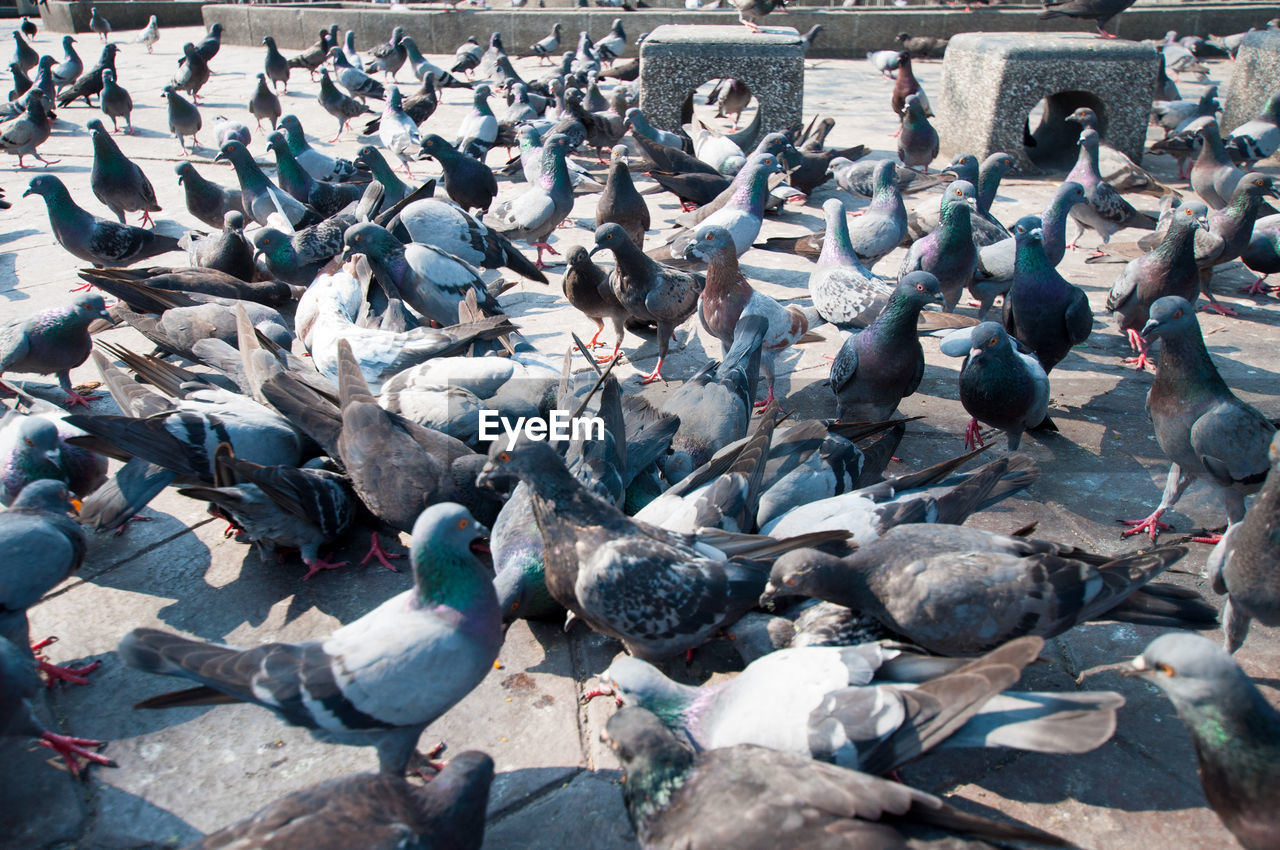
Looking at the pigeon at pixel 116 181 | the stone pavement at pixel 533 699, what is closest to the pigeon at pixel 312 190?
the pigeon at pixel 116 181

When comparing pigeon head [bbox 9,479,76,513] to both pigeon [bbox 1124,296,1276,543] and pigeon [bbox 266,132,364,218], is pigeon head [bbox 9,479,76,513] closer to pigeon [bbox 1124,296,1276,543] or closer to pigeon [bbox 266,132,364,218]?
pigeon [bbox 1124,296,1276,543]

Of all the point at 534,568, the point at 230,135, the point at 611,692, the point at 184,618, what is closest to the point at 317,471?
the point at 184,618

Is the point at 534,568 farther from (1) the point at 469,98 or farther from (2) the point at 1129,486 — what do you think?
(1) the point at 469,98

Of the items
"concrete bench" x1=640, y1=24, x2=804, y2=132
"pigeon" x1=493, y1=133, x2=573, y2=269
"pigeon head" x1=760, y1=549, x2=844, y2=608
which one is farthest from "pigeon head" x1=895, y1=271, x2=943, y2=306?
"concrete bench" x1=640, y1=24, x2=804, y2=132

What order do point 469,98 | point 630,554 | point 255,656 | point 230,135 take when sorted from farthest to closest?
point 469,98 < point 230,135 < point 630,554 < point 255,656

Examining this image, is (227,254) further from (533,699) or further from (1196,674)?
(1196,674)

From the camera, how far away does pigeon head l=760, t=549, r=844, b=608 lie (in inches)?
118

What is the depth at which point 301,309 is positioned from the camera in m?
5.73

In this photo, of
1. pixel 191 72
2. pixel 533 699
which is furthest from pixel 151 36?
pixel 533 699

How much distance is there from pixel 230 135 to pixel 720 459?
8.32 metres

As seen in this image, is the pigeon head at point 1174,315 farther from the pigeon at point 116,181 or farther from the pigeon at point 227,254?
the pigeon at point 116,181

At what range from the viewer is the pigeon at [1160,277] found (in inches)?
216

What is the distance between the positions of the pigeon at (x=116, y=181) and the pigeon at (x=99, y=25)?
16.3 metres

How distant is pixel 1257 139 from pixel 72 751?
41.1 ft
